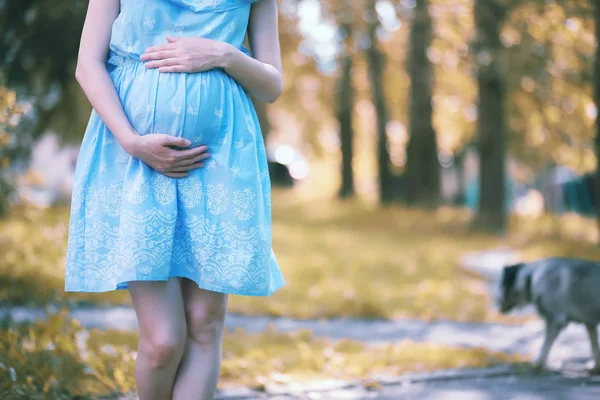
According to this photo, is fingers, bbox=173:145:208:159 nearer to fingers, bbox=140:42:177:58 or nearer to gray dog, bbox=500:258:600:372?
fingers, bbox=140:42:177:58

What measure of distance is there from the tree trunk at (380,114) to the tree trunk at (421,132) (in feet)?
5.70

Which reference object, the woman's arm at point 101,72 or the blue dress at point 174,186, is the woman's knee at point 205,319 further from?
the woman's arm at point 101,72

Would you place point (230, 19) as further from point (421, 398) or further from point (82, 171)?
point (421, 398)

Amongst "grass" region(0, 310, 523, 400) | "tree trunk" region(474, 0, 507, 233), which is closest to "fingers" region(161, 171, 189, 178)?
"grass" region(0, 310, 523, 400)

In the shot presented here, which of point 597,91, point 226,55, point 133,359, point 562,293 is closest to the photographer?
point 226,55

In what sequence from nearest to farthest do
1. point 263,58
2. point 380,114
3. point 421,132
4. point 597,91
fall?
point 263,58 < point 597,91 < point 421,132 < point 380,114

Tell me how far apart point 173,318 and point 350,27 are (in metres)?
15.5

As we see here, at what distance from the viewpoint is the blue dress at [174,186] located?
2254 mm

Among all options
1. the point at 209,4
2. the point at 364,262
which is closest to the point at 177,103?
the point at 209,4

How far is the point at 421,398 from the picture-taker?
12.4 feet

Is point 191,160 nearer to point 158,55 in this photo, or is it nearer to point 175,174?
point 175,174

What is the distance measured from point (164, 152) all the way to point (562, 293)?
286 cm

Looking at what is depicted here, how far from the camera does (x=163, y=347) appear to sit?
227 cm

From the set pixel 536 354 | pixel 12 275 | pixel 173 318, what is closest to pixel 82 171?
pixel 173 318
